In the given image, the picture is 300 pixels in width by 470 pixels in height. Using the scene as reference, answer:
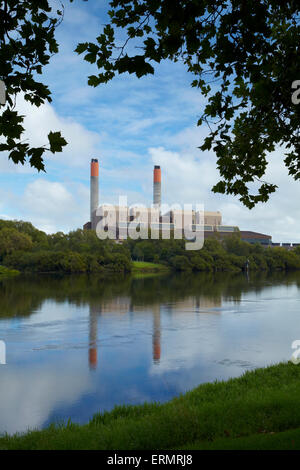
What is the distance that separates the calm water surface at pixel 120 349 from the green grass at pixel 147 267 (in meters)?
44.8

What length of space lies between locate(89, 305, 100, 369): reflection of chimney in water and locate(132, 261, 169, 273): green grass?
48909 mm

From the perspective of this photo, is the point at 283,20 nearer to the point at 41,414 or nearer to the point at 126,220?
the point at 41,414

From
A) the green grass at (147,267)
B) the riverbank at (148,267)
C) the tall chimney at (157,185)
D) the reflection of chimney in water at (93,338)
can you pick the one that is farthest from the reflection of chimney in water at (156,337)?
the tall chimney at (157,185)

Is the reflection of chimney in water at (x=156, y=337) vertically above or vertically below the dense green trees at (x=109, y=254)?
below

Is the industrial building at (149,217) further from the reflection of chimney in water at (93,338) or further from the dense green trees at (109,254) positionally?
the reflection of chimney in water at (93,338)

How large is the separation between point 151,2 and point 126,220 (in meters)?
111

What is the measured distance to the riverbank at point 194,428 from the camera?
664 cm

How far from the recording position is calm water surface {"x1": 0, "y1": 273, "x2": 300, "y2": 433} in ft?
39.2

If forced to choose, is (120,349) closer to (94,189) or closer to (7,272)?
(7,272)

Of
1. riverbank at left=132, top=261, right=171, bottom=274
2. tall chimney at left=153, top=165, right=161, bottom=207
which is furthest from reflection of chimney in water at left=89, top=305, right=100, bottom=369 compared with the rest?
tall chimney at left=153, top=165, right=161, bottom=207

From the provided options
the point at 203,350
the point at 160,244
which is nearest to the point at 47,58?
the point at 203,350

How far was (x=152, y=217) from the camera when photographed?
114562mm

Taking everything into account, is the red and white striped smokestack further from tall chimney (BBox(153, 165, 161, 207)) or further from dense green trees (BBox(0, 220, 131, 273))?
dense green trees (BBox(0, 220, 131, 273))

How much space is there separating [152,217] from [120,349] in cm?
9725
